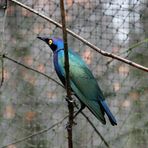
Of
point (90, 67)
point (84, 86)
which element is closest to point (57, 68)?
point (84, 86)

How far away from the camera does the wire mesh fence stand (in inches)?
84.0

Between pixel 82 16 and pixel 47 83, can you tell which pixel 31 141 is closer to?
pixel 47 83

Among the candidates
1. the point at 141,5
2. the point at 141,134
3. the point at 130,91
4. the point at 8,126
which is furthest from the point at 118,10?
the point at 8,126

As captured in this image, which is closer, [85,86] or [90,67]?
[85,86]

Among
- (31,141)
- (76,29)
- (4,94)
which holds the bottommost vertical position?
(31,141)

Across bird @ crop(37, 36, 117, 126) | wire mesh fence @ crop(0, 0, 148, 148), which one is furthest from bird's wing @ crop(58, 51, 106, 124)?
wire mesh fence @ crop(0, 0, 148, 148)

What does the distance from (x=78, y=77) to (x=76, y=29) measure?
737 mm

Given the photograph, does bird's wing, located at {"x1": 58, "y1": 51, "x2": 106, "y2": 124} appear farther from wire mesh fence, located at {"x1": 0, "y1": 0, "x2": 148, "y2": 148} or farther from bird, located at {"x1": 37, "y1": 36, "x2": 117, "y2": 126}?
wire mesh fence, located at {"x1": 0, "y1": 0, "x2": 148, "y2": 148}

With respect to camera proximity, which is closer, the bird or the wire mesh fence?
the bird

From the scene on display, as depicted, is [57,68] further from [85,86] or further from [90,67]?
[90,67]

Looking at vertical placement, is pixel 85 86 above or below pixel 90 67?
above

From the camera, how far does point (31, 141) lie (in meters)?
2.17

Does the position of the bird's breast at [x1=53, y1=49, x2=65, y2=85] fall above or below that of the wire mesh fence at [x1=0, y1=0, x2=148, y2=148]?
above

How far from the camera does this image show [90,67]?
216 centimetres
